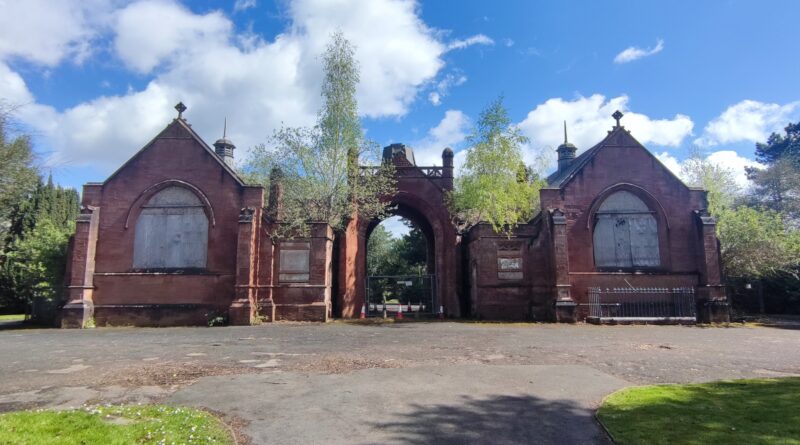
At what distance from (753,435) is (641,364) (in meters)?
5.56

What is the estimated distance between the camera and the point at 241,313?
20500 mm

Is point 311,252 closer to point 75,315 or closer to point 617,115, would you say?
point 75,315

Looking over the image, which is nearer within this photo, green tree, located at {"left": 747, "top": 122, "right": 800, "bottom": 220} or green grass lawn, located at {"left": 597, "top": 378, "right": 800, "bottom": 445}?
green grass lawn, located at {"left": 597, "top": 378, "right": 800, "bottom": 445}

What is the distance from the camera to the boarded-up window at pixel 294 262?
22.1 metres

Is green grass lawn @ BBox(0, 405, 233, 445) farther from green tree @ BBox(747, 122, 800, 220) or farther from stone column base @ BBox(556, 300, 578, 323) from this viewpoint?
green tree @ BBox(747, 122, 800, 220)

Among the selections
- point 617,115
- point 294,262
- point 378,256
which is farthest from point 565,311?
point 378,256

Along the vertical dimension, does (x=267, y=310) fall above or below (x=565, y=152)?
below

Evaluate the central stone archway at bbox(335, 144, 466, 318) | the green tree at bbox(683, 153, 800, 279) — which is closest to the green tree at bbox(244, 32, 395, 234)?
the central stone archway at bbox(335, 144, 466, 318)

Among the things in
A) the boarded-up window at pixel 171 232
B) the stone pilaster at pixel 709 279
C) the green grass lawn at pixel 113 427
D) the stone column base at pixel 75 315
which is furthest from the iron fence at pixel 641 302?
the stone column base at pixel 75 315

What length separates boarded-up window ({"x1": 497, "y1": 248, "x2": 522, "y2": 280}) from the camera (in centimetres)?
2325

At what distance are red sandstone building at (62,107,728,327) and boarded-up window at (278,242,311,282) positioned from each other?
0.06m

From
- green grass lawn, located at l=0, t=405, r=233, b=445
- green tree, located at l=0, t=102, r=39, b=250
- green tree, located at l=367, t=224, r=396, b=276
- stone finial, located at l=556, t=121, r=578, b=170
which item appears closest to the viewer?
green grass lawn, located at l=0, t=405, r=233, b=445

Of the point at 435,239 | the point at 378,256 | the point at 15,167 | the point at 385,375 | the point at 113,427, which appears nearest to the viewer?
the point at 113,427

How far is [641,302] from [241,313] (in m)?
18.0
